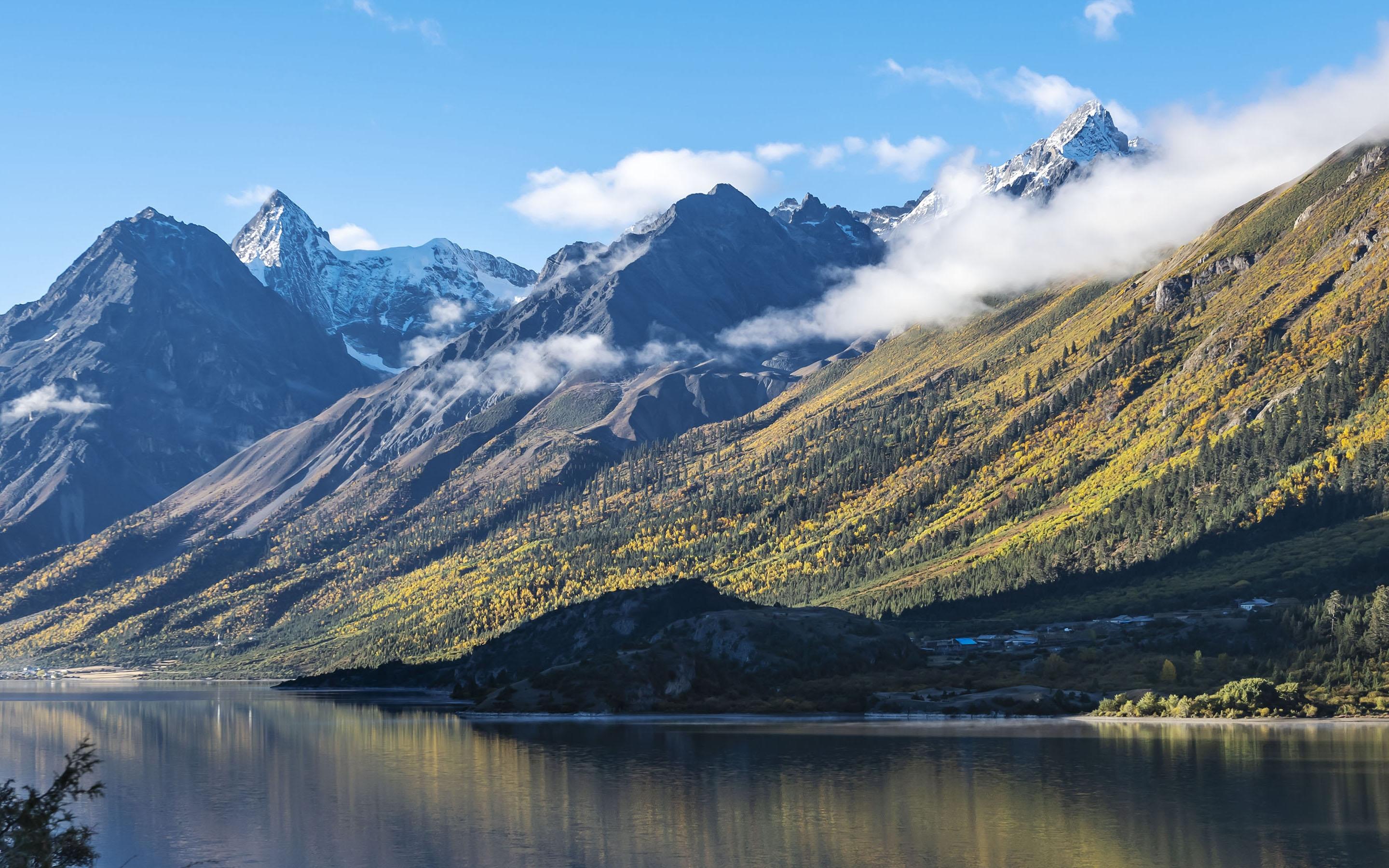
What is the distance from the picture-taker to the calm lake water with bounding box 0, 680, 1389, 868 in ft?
340

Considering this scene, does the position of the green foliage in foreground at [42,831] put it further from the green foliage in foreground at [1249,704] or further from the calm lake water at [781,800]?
the green foliage in foreground at [1249,704]

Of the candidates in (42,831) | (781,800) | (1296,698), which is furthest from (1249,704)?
(42,831)

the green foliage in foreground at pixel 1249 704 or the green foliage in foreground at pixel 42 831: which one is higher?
the green foliage in foreground at pixel 42 831

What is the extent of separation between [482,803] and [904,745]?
66.0 metres

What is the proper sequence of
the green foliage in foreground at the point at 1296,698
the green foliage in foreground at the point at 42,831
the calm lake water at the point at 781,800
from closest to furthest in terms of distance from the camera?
the green foliage in foreground at the point at 42,831 → the calm lake water at the point at 781,800 → the green foliage in foreground at the point at 1296,698

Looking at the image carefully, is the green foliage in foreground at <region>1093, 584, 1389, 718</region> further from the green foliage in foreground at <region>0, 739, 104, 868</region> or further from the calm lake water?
the green foliage in foreground at <region>0, 739, 104, 868</region>

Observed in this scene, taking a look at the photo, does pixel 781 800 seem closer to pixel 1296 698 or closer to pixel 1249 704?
pixel 1249 704

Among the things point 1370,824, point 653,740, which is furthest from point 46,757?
point 1370,824

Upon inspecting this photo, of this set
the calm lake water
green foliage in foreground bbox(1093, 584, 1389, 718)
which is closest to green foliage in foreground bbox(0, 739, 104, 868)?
the calm lake water

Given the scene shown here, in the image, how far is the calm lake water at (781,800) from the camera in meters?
104

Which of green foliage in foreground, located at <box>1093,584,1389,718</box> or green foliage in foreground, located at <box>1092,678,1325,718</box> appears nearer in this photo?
green foliage in foreground, located at <box>1093,584,1389,718</box>

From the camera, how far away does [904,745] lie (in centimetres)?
17012

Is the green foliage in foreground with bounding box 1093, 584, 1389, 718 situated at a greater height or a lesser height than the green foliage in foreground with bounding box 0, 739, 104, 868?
lesser

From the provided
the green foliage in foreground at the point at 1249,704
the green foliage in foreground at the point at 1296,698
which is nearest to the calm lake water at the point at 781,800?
the green foliage in foreground at the point at 1249,704
